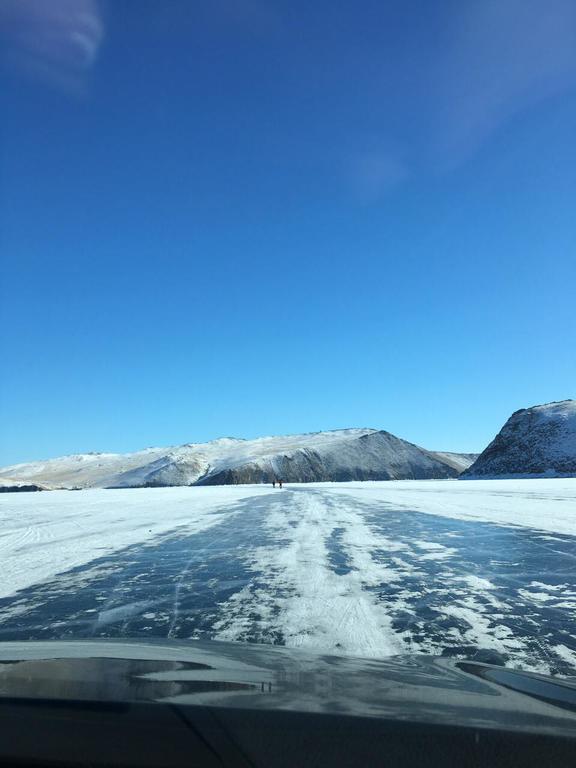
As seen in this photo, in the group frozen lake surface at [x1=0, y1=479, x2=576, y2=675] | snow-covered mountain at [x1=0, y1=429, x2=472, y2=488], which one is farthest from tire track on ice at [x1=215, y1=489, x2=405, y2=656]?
snow-covered mountain at [x1=0, y1=429, x2=472, y2=488]

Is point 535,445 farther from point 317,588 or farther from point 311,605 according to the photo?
point 311,605

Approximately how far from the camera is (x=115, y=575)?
28.6 ft

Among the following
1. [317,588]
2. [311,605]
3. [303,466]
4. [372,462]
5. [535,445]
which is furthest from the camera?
[372,462]

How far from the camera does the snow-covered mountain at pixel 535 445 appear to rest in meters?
99.1

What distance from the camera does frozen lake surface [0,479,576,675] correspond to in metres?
5.33

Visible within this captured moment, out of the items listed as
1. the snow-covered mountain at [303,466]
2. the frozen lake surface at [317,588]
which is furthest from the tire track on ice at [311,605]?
the snow-covered mountain at [303,466]

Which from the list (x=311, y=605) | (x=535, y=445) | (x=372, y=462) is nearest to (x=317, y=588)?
(x=311, y=605)

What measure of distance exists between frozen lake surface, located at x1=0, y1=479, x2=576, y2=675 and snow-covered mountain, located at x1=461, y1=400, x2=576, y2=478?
8500 cm

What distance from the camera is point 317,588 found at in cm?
744

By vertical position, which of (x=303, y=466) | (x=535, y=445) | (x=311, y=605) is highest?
(x=303, y=466)

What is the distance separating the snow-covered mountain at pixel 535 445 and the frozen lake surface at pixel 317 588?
85000 mm

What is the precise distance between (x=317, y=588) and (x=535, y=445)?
113 meters

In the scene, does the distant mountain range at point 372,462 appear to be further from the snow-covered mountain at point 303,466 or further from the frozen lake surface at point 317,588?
the frozen lake surface at point 317,588

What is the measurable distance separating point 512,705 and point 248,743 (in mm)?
1237
